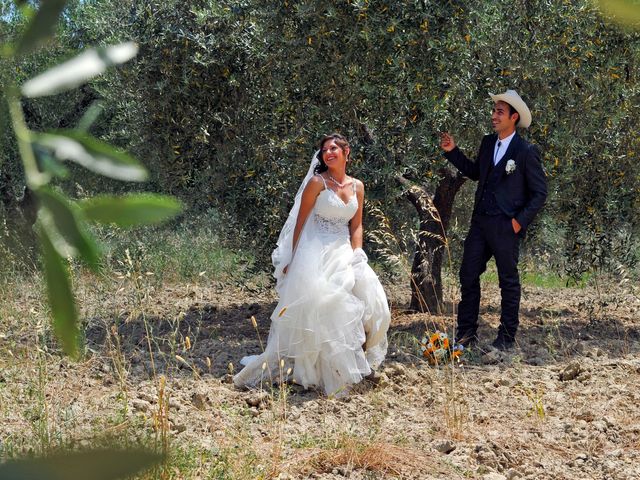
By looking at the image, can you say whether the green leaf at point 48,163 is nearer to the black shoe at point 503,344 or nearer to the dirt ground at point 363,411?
the dirt ground at point 363,411

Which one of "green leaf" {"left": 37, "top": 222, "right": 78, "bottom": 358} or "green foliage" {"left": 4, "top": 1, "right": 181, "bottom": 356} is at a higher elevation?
"green foliage" {"left": 4, "top": 1, "right": 181, "bottom": 356}

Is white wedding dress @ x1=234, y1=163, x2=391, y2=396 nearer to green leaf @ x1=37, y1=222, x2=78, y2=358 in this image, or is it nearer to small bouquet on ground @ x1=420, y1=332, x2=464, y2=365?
small bouquet on ground @ x1=420, y1=332, x2=464, y2=365

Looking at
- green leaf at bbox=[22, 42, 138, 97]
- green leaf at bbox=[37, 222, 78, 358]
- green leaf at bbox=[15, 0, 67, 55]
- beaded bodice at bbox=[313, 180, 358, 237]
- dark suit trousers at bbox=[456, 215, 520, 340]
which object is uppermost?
green leaf at bbox=[15, 0, 67, 55]

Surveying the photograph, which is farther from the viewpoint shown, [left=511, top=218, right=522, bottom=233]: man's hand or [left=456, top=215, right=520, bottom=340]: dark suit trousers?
[left=456, top=215, right=520, bottom=340]: dark suit trousers

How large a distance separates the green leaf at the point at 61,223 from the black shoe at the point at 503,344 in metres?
7.38

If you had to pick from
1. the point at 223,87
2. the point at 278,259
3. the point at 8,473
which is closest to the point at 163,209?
the point at 8,473

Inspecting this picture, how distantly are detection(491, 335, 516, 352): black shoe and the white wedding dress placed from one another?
1.44 metres

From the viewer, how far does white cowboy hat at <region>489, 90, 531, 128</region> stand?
24.2 feet

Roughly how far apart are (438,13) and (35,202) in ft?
22.9

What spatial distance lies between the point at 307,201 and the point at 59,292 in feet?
20.3

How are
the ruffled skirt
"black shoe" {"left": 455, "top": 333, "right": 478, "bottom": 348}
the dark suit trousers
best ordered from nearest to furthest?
the ruffled skirt < the dark suit trousers < "black shoe" {"left": 455, "top": 333, "right": 478, "bottom": 348}

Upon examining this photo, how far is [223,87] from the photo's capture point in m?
8.85

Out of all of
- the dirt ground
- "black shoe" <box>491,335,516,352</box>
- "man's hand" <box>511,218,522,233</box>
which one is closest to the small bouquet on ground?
the dirt ground

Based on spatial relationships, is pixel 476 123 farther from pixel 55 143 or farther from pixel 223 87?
pixel 55 143
